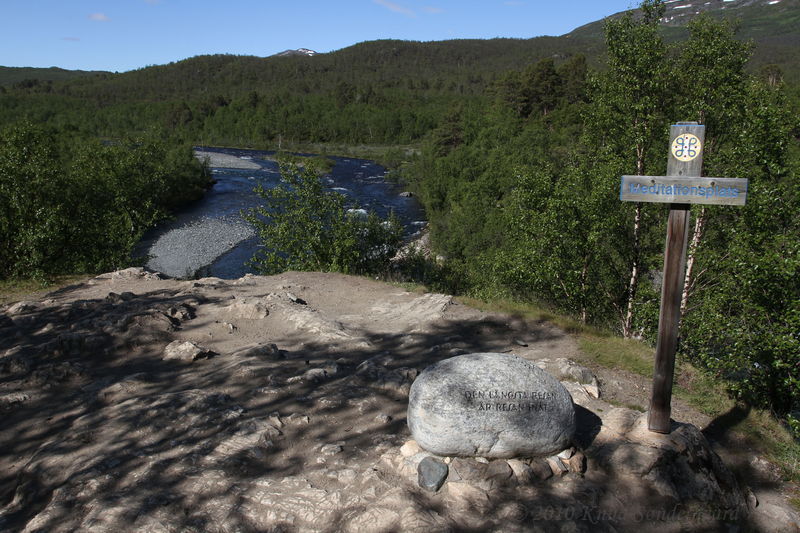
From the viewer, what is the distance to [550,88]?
62.1 m

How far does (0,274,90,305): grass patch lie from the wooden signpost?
14.7 meters

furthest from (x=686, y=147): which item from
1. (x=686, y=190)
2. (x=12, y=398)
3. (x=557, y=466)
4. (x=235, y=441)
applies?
(x=12, y=398)

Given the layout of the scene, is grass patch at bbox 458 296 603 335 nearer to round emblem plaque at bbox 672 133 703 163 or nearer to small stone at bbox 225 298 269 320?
small stone at bbox 225 298 269 320

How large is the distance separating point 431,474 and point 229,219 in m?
42.2

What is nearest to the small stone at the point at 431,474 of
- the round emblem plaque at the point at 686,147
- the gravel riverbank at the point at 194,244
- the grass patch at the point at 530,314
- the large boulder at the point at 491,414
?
the large boulder at the point at 491,414

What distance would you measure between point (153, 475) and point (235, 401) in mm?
1796

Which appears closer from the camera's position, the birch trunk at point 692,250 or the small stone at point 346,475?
the small stone at point 346,475

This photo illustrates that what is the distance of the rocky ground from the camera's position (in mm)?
5367

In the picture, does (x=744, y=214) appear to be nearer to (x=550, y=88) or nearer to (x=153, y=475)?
(x=153, y=475)

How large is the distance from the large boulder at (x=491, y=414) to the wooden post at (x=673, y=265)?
39.3 inches

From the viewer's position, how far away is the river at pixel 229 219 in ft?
112

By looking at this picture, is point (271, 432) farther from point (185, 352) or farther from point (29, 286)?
point (29, 286)

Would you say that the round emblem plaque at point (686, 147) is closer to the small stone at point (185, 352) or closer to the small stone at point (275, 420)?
the small stone at point (275, 420)

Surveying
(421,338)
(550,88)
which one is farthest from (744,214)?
(550,88)
